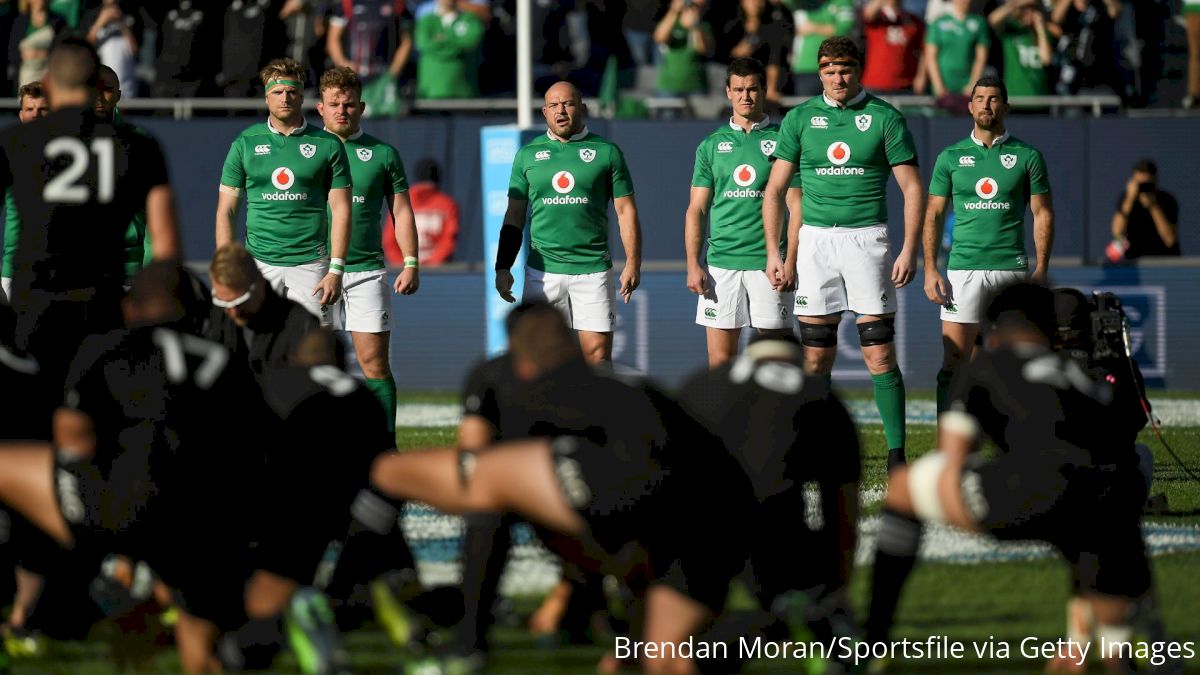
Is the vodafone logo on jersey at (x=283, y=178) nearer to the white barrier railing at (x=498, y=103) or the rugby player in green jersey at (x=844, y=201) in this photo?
the rugby player in green jersey at (x=844, y=201)

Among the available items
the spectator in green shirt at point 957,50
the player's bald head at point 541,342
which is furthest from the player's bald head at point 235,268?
the spectator in green shirt at point 957,50

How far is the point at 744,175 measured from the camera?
37.2 feet

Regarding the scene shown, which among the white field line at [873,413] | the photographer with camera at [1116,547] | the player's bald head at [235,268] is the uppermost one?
the player's bald head at [235,268]

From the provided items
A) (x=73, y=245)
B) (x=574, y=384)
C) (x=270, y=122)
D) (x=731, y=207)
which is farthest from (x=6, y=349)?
(x=731, y=207)

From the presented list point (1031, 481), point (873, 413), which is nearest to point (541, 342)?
point (1031, 481)

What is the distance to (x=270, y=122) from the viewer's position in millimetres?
10750

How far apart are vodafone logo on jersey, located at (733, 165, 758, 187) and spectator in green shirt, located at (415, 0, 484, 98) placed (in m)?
7.52

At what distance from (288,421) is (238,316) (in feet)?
4.15

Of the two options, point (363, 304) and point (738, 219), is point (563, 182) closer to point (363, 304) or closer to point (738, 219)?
point (738, 219)

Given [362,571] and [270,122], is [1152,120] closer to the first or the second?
[270,122]

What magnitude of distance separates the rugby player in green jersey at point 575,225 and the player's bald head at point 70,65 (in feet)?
13.8

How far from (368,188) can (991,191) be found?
402cm

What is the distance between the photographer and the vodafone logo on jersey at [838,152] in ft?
35.4

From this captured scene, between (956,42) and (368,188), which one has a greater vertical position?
(956,42)
